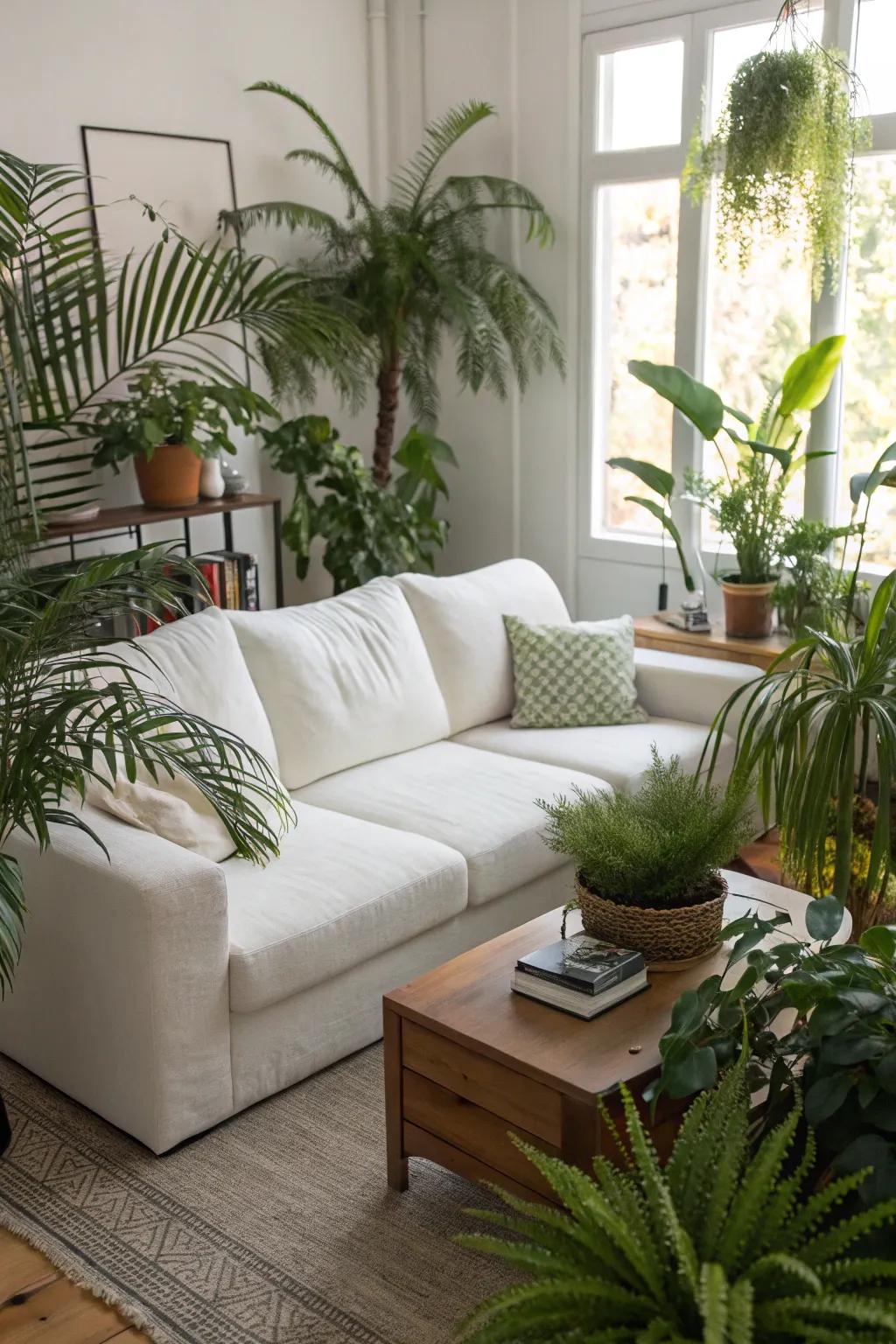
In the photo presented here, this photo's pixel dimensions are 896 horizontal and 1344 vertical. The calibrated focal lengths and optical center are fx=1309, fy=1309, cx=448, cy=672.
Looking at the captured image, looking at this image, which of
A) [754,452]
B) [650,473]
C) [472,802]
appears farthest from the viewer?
[650,473]

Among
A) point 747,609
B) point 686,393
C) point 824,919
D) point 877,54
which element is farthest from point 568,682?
point 877,54

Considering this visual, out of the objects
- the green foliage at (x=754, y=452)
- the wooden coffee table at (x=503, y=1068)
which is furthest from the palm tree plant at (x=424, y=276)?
the wooden coffee table at (x=503, y=1068)

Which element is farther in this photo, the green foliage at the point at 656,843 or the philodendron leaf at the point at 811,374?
the philodendron leaf at the point at 811,374

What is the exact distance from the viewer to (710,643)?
13.9 ft

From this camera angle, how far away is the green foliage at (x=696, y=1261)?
1438 millimetres

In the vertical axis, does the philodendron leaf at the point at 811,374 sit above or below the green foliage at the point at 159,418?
above

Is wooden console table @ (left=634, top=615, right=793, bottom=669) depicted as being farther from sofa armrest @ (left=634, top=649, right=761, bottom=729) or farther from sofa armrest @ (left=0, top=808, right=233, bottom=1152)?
sofa armrest @ (left=0, top=808, right=233, bottom=1152)

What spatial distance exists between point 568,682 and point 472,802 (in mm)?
744

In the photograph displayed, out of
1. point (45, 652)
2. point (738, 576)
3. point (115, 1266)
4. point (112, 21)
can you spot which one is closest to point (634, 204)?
point (738, 576)

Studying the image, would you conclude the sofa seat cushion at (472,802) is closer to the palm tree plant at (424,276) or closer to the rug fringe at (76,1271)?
the rug fringe at (76,1271)

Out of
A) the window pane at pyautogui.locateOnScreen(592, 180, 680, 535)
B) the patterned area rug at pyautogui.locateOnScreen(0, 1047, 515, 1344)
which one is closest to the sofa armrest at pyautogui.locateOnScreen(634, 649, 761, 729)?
the window pane at pyautogui.locateOnScreen(592, 180, 680, 535)

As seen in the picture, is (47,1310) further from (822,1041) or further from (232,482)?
Result: (232,482)

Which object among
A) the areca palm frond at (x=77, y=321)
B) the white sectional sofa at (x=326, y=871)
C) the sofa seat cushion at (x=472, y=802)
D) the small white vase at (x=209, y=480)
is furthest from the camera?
the small white vase at (x=209, y=480)

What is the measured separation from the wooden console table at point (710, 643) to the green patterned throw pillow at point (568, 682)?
39 cm
